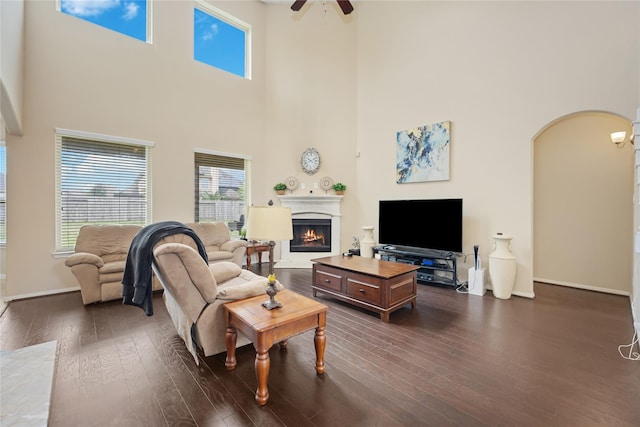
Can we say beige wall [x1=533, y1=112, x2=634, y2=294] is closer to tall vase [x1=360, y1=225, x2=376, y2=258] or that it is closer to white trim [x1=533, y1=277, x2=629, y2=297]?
white trim [x1=533, y1=277, x2=629, y2=297]

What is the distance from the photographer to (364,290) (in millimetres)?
3432

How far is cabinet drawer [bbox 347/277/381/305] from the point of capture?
10.8 ft

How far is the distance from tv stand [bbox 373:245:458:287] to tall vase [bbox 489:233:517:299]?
537mm

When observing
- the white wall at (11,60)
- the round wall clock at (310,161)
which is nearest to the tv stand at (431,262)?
the round wall clock at (310,161)

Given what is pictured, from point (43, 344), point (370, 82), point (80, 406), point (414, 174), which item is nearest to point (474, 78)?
point (414, 174)

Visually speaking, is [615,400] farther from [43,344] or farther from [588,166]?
[43,344]

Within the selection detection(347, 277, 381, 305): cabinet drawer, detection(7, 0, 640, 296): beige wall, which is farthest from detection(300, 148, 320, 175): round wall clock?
detection(347, 277, 381, 305): cabinet drawer

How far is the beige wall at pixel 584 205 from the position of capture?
4.19 meters

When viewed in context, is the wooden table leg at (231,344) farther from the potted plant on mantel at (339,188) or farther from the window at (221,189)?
the potted plant on mantel at (339,188)

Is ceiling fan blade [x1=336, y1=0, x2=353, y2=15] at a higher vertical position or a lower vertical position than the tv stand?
higher

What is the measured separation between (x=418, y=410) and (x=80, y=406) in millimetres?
2166

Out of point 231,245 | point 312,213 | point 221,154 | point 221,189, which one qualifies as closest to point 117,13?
point 221,154

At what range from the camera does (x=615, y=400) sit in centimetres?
190

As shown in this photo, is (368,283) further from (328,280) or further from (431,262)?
(431,262)
